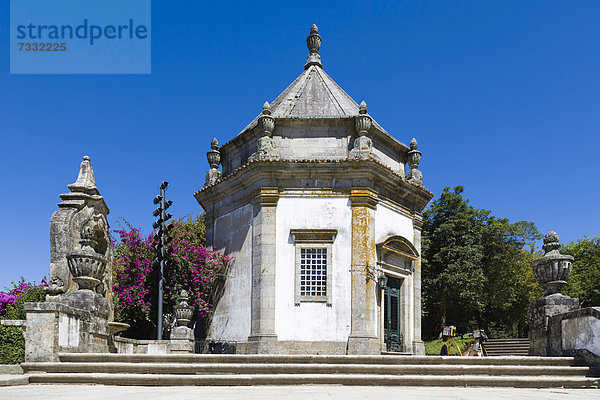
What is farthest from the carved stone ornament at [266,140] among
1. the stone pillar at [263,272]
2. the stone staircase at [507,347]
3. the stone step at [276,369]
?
the stone staircase at [507,347]

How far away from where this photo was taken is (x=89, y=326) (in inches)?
406

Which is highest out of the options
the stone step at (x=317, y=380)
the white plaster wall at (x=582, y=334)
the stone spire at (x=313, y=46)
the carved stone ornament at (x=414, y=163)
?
the stone spire at (x=313, y=46)

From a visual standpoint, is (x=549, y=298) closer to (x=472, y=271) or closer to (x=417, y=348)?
(x=417, y=348)

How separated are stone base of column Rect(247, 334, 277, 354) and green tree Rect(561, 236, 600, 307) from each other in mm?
28976

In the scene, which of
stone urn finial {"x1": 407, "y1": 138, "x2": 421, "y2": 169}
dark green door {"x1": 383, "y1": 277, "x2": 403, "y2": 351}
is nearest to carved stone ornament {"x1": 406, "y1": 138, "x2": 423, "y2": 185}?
stone urn finial {"x1": 407, "y1": 138, "x2": 421, "y2": 169}

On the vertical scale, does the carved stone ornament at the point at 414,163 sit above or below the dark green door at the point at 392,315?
above

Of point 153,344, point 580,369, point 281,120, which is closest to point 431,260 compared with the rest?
point 281,120

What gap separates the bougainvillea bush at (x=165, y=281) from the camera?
58.2 feet

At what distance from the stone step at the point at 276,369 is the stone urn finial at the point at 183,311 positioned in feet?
25.7

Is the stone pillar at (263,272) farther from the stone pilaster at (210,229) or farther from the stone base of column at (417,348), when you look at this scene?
the stone base of column at (417,348)

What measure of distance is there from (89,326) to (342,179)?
8.79m

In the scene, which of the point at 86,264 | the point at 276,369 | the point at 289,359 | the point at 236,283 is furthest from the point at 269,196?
the point at 276,369

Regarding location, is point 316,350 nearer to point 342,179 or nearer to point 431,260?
point 342,179

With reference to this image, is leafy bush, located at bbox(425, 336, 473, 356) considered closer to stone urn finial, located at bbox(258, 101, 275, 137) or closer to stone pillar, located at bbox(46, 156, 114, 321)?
stone urn finial, located at bbox(258, 101, 275, 137)
